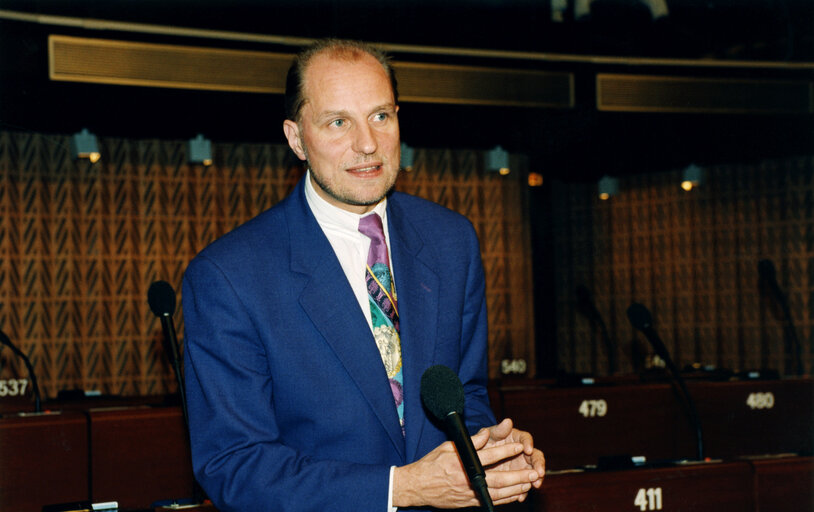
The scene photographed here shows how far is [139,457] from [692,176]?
713 centimetres

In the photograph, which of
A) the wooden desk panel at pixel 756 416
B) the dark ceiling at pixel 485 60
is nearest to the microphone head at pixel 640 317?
the wooden desk panel at pixel 756 416

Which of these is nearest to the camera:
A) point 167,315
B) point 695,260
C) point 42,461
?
point 167,315

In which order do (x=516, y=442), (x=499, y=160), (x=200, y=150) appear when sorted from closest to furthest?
1. (x=516, y=442)
2. (x=200, y=150)
3. (x=499, y=160)

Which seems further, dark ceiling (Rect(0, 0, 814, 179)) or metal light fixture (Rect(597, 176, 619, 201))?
metal light fixture (Rect(597, 176, 619, 201))

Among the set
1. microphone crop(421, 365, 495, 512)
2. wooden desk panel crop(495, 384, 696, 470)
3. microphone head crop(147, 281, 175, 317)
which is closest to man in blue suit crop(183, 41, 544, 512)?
microphone crop(421, 365, 495, 512)

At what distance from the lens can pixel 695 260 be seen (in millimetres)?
9289

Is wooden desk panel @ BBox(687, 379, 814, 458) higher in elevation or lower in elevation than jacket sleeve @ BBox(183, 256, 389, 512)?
lower

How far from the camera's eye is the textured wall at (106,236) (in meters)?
7.89

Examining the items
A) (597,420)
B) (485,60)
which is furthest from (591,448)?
(485,60)

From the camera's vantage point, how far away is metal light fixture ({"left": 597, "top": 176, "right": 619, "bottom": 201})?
Result: 9.81m

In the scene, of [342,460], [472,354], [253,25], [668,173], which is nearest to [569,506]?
[472,354]

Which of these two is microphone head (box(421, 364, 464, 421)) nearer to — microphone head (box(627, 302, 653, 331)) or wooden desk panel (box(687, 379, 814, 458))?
microphone head (box(627, 302, 653, 331))

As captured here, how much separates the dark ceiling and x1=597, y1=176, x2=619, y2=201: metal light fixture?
2.03 ft

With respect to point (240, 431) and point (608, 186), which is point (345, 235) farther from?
point (608, 186)
